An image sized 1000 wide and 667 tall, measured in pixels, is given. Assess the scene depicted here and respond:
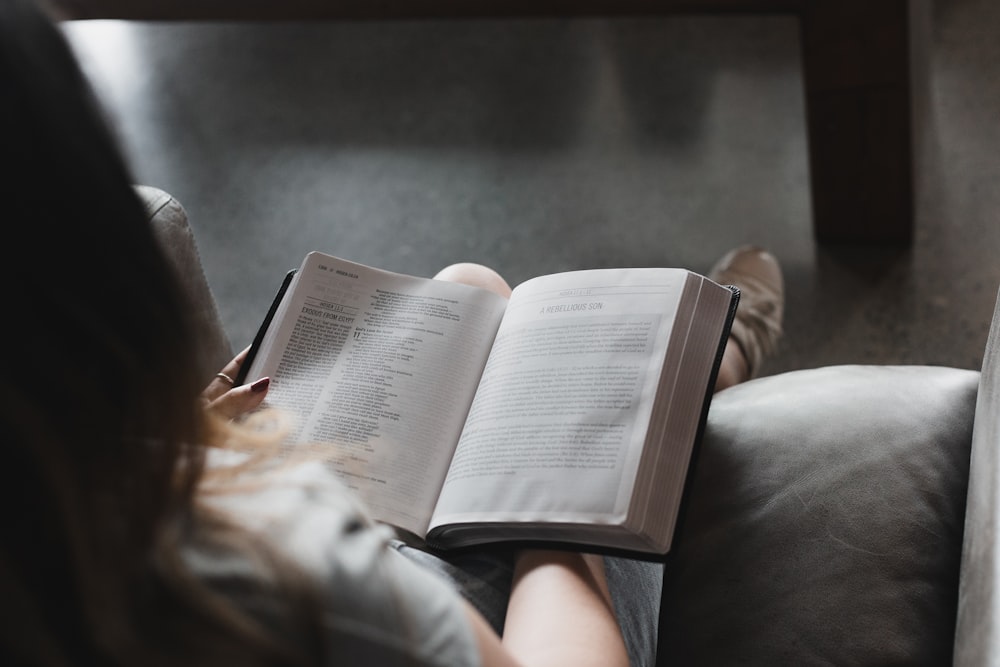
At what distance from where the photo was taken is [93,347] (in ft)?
1.39

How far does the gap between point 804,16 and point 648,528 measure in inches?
33.9

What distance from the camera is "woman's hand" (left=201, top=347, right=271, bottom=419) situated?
2.70 ft

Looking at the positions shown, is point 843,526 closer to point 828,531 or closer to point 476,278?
point 828,531

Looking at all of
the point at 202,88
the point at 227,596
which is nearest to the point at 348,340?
the point at 227,596

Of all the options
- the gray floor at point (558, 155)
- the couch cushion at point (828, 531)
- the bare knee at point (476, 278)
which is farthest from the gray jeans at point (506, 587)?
the gray floor at point (558, 155)

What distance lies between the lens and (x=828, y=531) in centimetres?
76

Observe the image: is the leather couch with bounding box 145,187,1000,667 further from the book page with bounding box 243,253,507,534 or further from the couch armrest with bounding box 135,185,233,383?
the couch armrest with bounding box 135,185,233,383

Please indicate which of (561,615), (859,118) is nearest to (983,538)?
(561,615)

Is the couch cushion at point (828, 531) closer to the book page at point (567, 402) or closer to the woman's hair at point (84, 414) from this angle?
the book page at point (567, 402)

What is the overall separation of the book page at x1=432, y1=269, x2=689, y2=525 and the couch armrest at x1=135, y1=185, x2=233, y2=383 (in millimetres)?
335

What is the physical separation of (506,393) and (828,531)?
28 centimetres

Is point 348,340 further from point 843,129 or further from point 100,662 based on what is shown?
point 843,129

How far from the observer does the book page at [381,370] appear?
80 centimetres

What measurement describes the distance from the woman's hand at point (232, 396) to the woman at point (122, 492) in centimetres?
31
